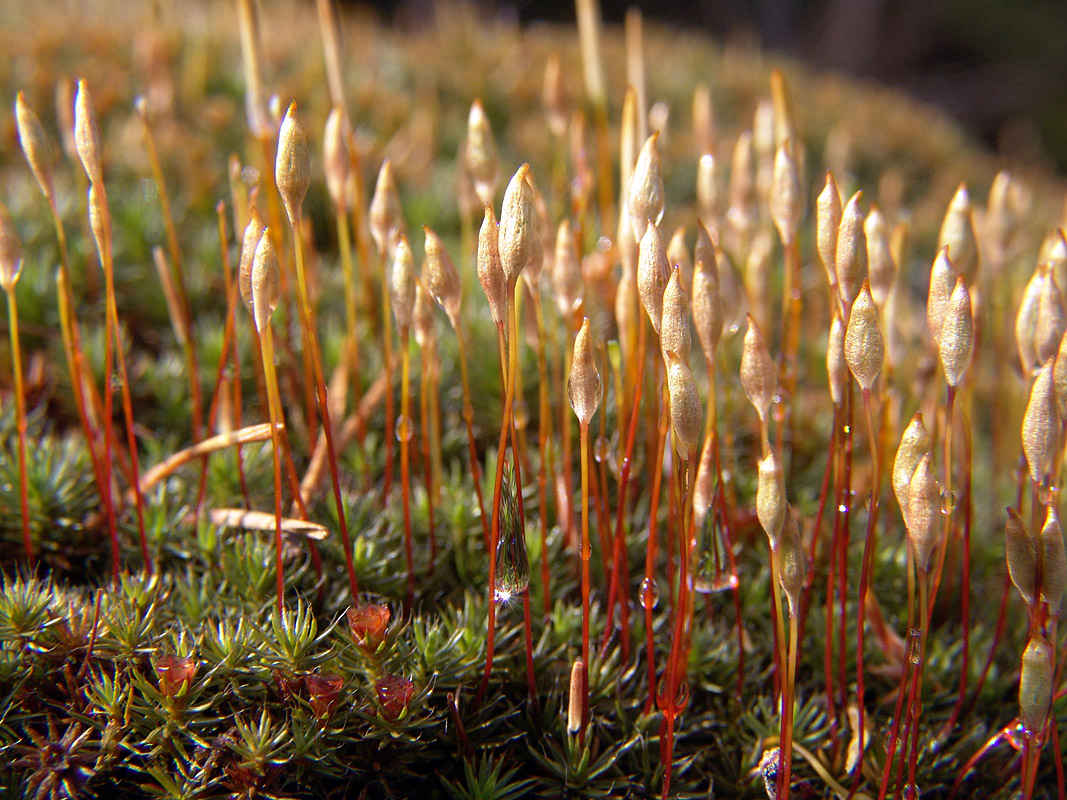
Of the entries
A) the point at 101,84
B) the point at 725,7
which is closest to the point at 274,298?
the point at 101,84

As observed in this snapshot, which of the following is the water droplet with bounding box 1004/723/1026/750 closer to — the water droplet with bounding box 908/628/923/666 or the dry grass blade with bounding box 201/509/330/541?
the water droplet with bounding box 908/628/923/666

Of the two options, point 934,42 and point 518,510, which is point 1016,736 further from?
point 934,42

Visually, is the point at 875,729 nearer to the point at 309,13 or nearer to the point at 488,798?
the point at 488,798

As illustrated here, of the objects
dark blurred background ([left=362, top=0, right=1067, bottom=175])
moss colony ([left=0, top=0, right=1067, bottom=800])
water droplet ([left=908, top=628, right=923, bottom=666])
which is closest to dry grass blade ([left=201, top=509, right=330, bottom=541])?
moss colony ([left=0, top=0, right=1067, bottom=800])

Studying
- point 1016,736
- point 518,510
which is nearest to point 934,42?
point 1016,736

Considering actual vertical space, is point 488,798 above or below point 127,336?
below

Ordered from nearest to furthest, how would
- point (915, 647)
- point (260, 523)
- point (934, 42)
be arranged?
point (915, 647)
point (260, 523)
point (934, 42)

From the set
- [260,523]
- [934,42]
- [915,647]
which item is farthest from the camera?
[934,42]
